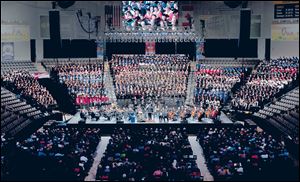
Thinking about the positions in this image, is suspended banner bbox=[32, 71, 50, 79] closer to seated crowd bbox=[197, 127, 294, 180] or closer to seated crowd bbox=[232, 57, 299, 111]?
seated crowd bbox=[232, 57, 299, 111]

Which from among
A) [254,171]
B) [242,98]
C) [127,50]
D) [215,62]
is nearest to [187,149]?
[254,171]

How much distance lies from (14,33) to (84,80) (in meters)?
7.39

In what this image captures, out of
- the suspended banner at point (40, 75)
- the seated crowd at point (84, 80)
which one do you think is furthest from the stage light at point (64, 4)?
the suspended banner at point (40, 75)

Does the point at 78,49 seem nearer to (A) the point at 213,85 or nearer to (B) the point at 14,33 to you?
(B) the point at 14,33

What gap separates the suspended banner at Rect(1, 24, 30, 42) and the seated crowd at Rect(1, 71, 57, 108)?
3.63 meters

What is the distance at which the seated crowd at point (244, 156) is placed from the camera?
17.9 meters

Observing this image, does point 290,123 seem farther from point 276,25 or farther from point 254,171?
point 276,25

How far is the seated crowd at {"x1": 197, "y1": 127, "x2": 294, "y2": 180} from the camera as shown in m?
17.9

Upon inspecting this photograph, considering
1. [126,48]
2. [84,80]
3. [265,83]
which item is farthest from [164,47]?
[265,83]

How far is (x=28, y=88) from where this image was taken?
33594mm

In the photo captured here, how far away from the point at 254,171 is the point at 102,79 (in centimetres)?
2185

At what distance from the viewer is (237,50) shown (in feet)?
138

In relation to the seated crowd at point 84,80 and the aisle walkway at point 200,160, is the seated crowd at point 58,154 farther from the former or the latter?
the seated crowd at point 84,80

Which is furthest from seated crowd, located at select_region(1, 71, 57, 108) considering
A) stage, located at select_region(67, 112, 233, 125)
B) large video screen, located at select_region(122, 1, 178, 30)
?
large video screen, located at select_region(122, 1, 178, 30)
